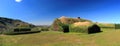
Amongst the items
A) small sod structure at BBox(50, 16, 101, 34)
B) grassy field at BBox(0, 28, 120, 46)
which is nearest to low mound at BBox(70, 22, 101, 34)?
small sod structure at BBox(50, 16, 101, 34)

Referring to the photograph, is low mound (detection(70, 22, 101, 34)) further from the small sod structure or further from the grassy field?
the grassy field

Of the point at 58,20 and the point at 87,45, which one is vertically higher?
the point at 58,20

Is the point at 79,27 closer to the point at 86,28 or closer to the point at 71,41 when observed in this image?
the point at 86,28

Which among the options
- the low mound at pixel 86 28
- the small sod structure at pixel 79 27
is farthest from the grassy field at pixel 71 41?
the small sod structure at pixel 79 27

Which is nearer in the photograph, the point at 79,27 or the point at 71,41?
the point at 71,41

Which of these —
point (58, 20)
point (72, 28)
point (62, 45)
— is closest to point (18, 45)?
point (62, 45)

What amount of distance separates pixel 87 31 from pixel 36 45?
19.0 metres

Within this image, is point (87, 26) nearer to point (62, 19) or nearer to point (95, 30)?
point (95, 30)

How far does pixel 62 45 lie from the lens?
24.7 m

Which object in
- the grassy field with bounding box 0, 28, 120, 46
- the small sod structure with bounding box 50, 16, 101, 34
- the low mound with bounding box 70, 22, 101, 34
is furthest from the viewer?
the small sod structure with bounding box 50, 16, 101, 34

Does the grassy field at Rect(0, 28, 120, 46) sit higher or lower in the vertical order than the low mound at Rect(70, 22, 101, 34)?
lower

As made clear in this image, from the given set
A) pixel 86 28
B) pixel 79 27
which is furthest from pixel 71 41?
pixel 79 27

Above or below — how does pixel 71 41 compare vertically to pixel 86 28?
below

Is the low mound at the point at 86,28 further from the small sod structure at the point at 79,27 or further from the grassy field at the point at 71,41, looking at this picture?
the grassy field at the point at 71,41
